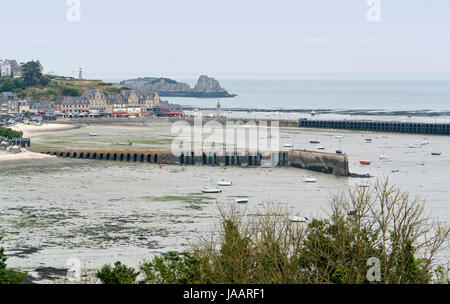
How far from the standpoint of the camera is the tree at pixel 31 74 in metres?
193

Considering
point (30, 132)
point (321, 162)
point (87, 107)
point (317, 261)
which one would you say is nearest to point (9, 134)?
point (30, 132)

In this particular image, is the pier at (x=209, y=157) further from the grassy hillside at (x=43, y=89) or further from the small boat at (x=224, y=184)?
the grassy hillside at (x=43, y=89)

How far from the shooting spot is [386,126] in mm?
145000

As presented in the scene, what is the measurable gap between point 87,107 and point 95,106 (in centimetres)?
243

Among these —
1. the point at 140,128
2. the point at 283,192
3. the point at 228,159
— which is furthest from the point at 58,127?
the point at 283,192

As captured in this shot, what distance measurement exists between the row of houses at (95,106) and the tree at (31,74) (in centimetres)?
2346

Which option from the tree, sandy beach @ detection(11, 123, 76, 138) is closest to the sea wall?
sandy beach @ detection(11, 123, 76, 138)

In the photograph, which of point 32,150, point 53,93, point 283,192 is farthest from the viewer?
point 53,93

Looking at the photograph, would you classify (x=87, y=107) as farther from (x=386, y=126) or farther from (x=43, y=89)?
(x=386, y=126)

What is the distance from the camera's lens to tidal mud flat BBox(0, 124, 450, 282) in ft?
143

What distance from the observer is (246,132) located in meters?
137

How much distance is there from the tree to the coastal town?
36.6 feet
